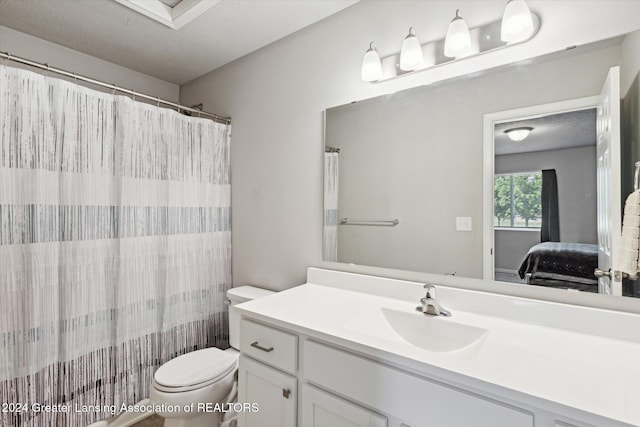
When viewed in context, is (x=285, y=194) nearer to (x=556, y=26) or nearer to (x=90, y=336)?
(x=90, y=336)

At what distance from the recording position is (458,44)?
1.32 meters

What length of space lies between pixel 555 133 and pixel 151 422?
2.56 m

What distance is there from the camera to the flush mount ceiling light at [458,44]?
119cm

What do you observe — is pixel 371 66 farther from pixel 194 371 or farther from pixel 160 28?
pixel 194 371

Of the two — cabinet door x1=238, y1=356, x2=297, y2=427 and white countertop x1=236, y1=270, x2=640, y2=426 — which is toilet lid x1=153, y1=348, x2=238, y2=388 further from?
white countertop x1=236, y1=270, x2=640, y2=426

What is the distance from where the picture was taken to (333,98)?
177cm

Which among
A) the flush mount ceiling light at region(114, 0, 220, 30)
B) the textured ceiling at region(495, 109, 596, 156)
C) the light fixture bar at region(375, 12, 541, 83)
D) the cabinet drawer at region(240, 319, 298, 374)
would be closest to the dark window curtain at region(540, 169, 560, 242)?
the textured ceiling at region(495, 109, 596, 156)

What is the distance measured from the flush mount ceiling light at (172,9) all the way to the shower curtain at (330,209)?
1.02 meters

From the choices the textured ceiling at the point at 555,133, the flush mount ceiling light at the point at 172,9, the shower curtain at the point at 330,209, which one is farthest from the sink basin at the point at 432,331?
the flush mount ceiling light at the point at 172,9

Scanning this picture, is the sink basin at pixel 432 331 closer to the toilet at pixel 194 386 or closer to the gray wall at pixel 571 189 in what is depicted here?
the gray wall at pixel 571 189

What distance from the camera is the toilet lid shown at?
5.04 ft

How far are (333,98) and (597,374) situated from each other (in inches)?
61.9

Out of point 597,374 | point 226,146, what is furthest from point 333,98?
point 597,374

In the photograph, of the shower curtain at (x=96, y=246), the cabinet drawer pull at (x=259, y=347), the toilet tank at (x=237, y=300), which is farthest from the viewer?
the toilet tank at (x=237, y=300)
